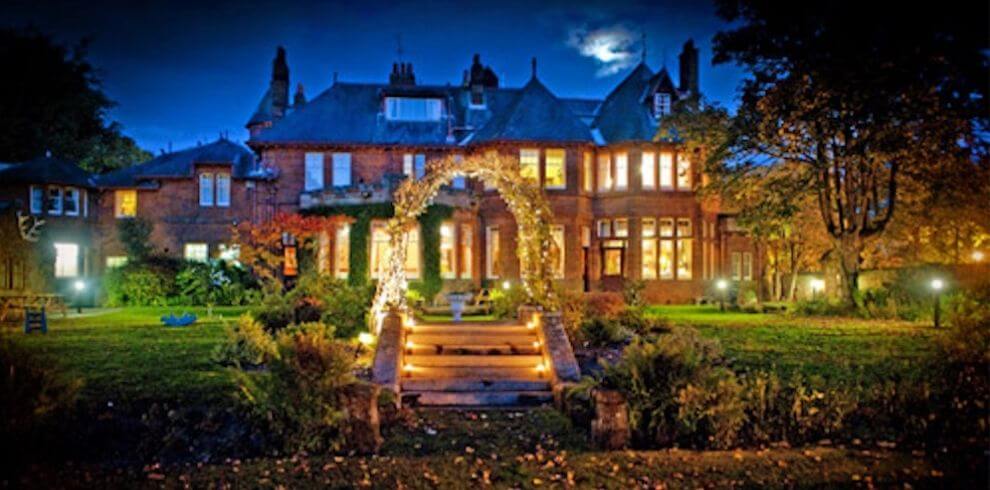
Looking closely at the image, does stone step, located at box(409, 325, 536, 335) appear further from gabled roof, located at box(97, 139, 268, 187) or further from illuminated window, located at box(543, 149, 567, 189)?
gabled roof, located at box(97, 139, 268, 187)

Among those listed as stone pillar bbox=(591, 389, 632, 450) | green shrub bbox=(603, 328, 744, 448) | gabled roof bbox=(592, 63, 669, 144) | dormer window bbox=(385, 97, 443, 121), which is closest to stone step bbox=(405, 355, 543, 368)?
green shrub bbox=(603, 328, 744, 448)

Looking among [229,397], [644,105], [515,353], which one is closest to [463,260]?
[644,105]

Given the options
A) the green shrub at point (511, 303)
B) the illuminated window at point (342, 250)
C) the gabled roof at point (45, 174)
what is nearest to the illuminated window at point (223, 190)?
the gabled roof at point (45, 174)

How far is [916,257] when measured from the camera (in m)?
29.7

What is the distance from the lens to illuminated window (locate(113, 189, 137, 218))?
3266 centimetres

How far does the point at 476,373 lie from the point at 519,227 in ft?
14.6

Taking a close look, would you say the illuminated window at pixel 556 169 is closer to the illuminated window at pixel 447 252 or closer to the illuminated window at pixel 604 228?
the illuminated window at pixel 604 228

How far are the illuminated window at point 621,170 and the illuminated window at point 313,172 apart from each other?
1309 centimetres

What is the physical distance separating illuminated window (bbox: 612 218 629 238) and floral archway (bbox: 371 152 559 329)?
596 inches

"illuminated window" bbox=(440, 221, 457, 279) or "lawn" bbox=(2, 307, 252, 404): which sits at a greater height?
"illuminated window" bbox=(440, 221, 457, 279)

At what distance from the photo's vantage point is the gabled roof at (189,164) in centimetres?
3175

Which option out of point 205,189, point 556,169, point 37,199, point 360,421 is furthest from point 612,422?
point 37,199

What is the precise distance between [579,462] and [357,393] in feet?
9.14

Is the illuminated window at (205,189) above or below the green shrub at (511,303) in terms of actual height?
above
